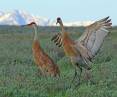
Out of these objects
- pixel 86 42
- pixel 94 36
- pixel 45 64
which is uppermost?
pixel 94 36

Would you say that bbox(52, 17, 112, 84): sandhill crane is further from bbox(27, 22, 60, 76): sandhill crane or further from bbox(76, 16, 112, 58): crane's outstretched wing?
bbox(27, 22, 60, 76): sandhill crane

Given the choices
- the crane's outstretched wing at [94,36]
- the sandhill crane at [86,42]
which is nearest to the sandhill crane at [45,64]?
the sandhill crane at [86,42]

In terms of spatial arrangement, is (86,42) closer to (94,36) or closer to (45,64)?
(94,36)

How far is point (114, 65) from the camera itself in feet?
62.2

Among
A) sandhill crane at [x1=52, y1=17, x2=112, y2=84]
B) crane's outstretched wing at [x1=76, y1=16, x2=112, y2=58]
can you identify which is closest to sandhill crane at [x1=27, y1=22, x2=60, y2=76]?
sandhill crane at [x1=52, y1=17, x2=112, y2=84]

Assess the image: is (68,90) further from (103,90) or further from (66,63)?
(66,63)

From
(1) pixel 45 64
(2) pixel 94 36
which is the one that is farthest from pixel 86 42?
(1) pixel 45 64

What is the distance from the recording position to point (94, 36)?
46.9 feet

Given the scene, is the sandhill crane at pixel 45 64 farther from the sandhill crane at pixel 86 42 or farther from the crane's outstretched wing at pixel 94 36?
the crane's outstretched wing at pixel 94 36

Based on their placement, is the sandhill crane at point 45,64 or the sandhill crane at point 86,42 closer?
the sandhill crane at point 86,42

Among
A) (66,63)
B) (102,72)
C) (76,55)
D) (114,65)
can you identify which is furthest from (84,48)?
(66,63)

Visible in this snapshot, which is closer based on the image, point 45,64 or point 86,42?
→ point 86,42

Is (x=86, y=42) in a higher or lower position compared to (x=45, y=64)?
higher

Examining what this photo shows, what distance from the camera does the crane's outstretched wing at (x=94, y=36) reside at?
14.2m
